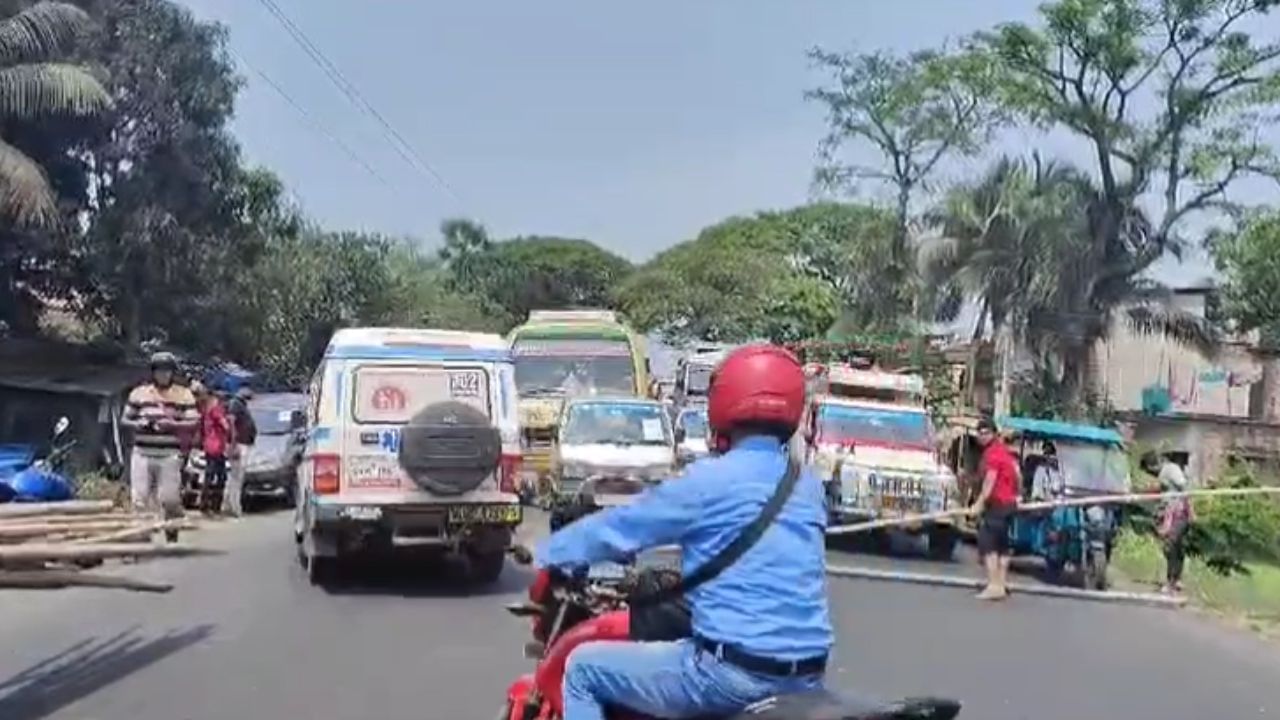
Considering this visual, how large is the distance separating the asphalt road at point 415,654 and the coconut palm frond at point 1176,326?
53.7 ft

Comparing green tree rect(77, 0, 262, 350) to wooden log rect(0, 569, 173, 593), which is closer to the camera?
wooden log rect(0, 569, 173, 593)

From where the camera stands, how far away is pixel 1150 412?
3584 centimetres

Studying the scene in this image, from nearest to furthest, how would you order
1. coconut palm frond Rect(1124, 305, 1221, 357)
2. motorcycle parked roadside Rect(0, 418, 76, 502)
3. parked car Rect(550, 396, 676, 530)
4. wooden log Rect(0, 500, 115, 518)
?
wooden log Rect(0, 500, 115, 518), motorcycle parked roadside Rect(0, 418, 76, 502), parked car Rect(550, 396, 676, 530), coconut palm frond Rect(1124, 305, 1221, 357)

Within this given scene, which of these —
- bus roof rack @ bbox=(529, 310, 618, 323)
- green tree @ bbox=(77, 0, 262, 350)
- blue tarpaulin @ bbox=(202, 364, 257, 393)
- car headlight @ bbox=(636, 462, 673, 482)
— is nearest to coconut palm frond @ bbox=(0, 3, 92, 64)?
green tree @ bbox=(77, 0, 262, 350)

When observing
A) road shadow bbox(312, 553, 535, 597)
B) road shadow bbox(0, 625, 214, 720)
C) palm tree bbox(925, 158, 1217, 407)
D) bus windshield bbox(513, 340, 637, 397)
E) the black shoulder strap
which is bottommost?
road shadow bbox(312, 553, 535, 597)

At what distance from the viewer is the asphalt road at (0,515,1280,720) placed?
9375 mm

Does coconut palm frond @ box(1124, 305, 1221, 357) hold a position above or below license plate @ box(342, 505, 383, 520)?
above

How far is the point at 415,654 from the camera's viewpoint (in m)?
11.0

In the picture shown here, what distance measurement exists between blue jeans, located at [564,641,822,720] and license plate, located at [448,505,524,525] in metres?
9.21

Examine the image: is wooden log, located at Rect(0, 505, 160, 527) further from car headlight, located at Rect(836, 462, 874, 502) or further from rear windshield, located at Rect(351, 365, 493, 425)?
car headlight, located at Rect(836, 462, 874, 502)

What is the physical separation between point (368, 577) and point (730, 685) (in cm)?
1121

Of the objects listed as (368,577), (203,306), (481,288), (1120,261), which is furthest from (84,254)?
(481,288)

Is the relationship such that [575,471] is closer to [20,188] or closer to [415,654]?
[20,188]

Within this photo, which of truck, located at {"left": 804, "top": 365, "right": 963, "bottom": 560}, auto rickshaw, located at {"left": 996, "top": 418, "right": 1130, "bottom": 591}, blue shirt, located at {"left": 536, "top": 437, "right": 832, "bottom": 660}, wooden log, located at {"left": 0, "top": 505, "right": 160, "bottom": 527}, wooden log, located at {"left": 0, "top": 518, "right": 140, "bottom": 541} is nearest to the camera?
blue shirt, located at {"left": 536, "top": 437, "right": 832, "bottom": 660}
